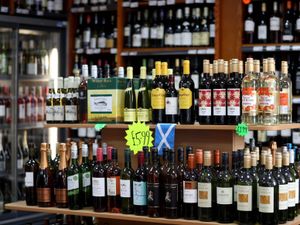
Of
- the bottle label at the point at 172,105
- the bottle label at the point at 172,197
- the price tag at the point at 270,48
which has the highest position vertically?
the price tag at the point at 270,48

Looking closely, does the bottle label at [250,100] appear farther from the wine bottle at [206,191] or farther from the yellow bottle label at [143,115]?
the yellow bottle label at [143,115]

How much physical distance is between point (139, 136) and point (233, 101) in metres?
0.58

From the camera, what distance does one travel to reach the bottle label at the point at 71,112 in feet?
11.6

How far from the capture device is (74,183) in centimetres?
339

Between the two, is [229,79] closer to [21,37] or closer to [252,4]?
[252,4]

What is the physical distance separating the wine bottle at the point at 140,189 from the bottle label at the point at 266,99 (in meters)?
0.69

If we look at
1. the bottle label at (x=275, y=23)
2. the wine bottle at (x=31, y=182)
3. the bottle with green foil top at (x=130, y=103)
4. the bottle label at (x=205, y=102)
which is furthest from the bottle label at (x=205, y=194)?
the bottle label at (x=275, y=23)

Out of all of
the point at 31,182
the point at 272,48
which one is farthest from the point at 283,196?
the point at 272,48

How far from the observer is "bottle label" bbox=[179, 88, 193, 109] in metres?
3.17

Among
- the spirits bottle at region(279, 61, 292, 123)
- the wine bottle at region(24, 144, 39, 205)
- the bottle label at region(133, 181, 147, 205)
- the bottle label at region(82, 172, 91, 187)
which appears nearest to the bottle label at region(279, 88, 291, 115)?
the spirits bottle at region(279, 61, 292, 123)

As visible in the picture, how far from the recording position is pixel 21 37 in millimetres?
6262

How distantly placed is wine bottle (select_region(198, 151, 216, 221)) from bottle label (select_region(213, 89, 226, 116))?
24 centimetres

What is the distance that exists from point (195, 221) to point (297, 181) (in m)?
0.60

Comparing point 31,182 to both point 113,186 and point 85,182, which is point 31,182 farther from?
point 113,186
